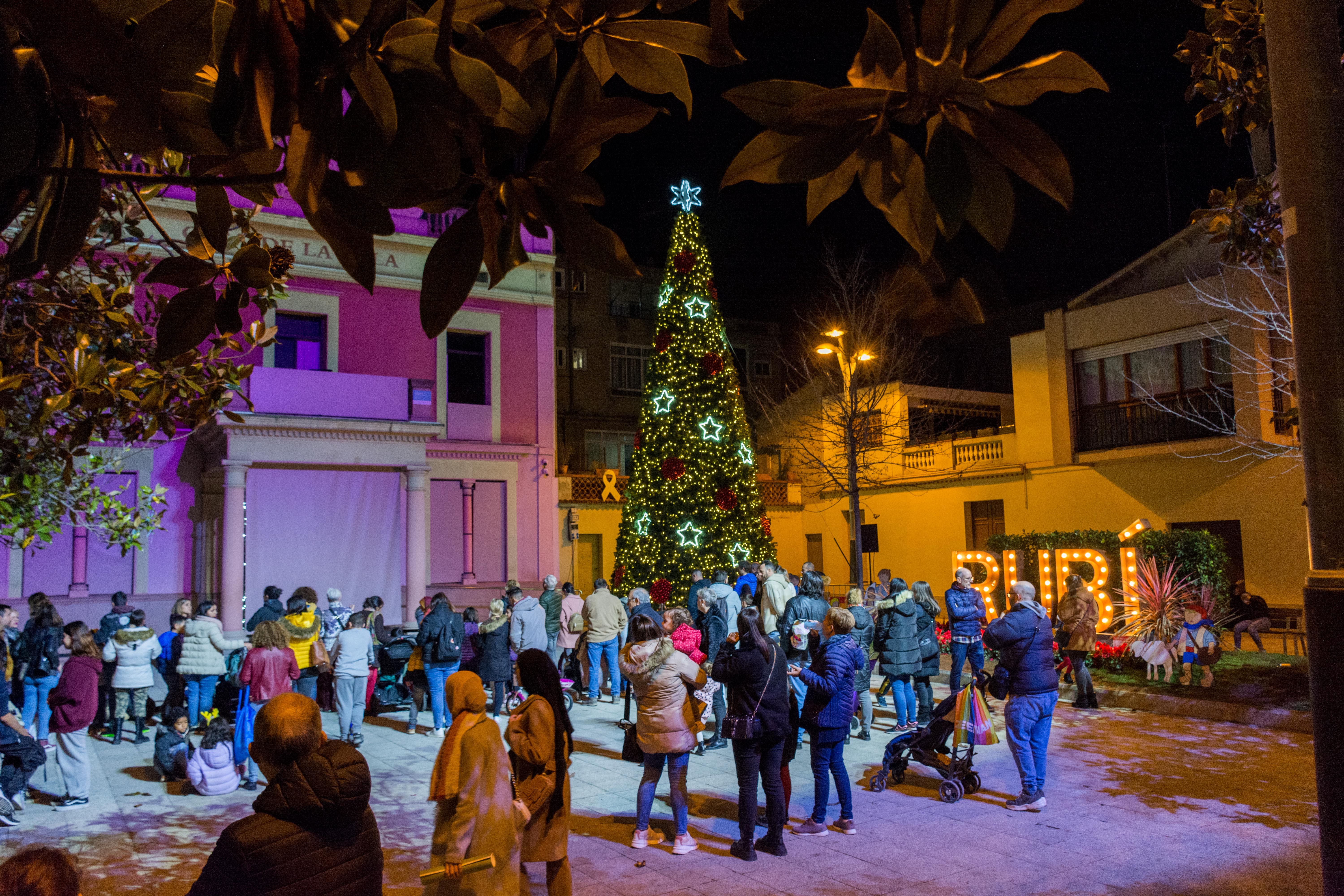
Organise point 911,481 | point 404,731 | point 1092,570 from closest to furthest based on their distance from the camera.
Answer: point 404,731
point 1092,570
point 911,481

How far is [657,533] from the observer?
19.5 meters

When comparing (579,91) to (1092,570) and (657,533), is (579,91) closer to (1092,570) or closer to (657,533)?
(1092,570)

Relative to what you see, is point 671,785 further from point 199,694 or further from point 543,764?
point 199,694

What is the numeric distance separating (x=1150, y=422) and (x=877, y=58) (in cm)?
2276

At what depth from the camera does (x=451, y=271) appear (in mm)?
1122

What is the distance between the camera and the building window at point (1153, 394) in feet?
64.7

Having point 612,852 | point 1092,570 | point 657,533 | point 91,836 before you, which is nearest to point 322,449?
point 657,533

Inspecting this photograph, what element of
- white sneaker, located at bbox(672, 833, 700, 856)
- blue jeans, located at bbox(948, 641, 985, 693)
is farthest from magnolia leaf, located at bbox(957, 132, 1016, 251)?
blue jeans, located at bbox(948, 641, 985, 693)

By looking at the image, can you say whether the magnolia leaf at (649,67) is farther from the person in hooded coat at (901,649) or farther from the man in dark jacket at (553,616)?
the man in dark jacket at (553,616)

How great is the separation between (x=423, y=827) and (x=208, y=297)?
269 inches

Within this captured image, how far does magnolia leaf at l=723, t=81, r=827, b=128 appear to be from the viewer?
1121mm

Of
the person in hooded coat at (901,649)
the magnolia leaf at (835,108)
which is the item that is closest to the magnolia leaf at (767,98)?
the magnolia leaf at (835,108)

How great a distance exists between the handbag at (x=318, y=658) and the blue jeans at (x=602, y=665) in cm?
354

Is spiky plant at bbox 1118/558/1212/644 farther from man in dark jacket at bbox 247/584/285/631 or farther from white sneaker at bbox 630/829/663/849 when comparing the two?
man in dark jacket at bbox 247/584/285/631
